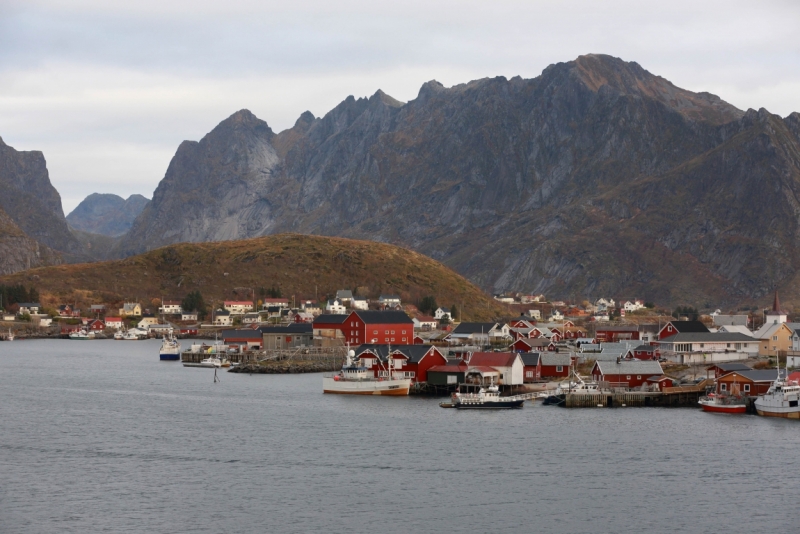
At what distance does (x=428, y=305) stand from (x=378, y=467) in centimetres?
13783

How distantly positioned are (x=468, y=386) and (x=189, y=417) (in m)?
25.1

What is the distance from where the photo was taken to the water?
150 ft

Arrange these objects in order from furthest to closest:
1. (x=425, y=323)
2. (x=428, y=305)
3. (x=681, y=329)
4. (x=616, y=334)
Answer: (x=428, y=305) → (x=425, y=323) → (x=616, y=334) → (x=681, y=329)

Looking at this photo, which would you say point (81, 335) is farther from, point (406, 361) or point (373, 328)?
point (406, 361)

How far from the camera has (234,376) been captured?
4306 inches

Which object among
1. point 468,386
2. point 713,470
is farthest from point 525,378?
point 713,470

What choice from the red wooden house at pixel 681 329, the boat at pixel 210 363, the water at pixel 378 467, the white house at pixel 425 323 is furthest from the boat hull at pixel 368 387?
the white house at pixel 425 323

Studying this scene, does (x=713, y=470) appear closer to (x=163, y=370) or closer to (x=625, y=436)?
(x=625, y=436)

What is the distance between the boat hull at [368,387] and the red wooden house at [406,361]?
2279 mm

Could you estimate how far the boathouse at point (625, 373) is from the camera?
8756cm

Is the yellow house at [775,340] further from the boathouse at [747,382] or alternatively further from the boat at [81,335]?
the boat at [81,335]

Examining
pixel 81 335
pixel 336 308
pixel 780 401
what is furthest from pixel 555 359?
pixel 81 335

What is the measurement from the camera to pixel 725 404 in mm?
77312

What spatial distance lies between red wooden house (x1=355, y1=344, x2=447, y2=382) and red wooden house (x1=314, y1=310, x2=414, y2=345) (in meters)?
33.1
